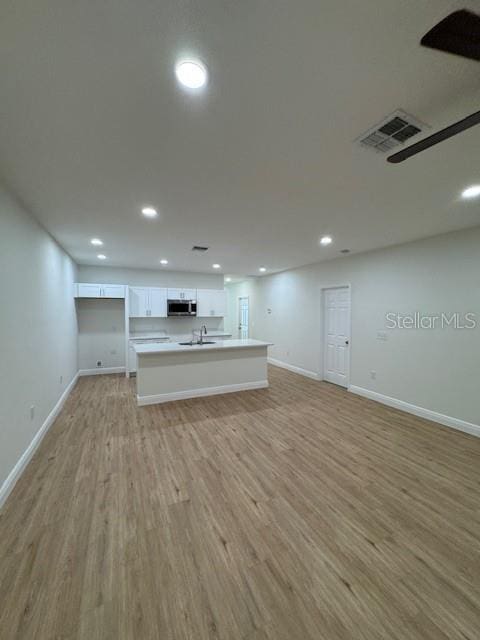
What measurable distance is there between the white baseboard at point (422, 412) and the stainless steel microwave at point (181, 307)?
14.2 ft

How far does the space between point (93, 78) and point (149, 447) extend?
321 cm

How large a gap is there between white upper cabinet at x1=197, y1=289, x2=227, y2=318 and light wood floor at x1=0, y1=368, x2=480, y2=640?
13.7ft

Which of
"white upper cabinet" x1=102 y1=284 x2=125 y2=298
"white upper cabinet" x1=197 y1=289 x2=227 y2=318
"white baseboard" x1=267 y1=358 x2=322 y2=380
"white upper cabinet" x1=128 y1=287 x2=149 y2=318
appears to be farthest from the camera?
"white upper cabinet" x1=197 y1=289 x2=227 y2=318

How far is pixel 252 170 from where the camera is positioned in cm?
204

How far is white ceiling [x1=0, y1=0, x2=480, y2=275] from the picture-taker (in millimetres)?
982

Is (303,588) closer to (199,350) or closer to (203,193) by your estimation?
(203,193)

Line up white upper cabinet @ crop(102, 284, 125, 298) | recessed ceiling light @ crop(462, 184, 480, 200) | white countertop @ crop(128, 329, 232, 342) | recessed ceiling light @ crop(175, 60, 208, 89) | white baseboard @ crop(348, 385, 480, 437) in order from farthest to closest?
1. white countertop @ crop(128, 329, 232, 342)
2. white upper cabinet @ crop(102, 284, 125, 298)
3. white baseboard @ crop(348, 385, 480, 437)
4. recessed ceiling light @ crop(462, 184, 480, 200)
5. recessed ceiling light @ crop(175, 60, 208, 89)

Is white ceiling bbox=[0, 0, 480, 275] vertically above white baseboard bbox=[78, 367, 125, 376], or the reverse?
white ceiling bbox=[0, 0, 480, 275]

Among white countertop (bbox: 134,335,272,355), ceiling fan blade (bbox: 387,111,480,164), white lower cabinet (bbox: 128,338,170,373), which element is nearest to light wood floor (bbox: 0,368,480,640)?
white countertop (bbox: 134,335,272,355)

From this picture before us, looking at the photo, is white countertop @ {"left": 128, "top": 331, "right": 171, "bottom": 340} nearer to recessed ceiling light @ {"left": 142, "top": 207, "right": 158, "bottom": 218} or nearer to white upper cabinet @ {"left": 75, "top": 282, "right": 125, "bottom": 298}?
white upper cabinet @ {"left": 75, "top": 282, "right": 125, "bottom": 298}

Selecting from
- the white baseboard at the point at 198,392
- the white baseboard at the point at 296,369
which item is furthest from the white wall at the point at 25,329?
the white baseboard at the point at 296,369

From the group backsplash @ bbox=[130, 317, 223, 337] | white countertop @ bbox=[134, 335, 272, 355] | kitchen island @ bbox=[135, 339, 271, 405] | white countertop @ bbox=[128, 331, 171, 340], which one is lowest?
kitchen island @ bbox=[135, 339, 271, 405]

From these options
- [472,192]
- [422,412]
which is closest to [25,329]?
[472,192]

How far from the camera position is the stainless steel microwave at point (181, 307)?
666 centimetres
